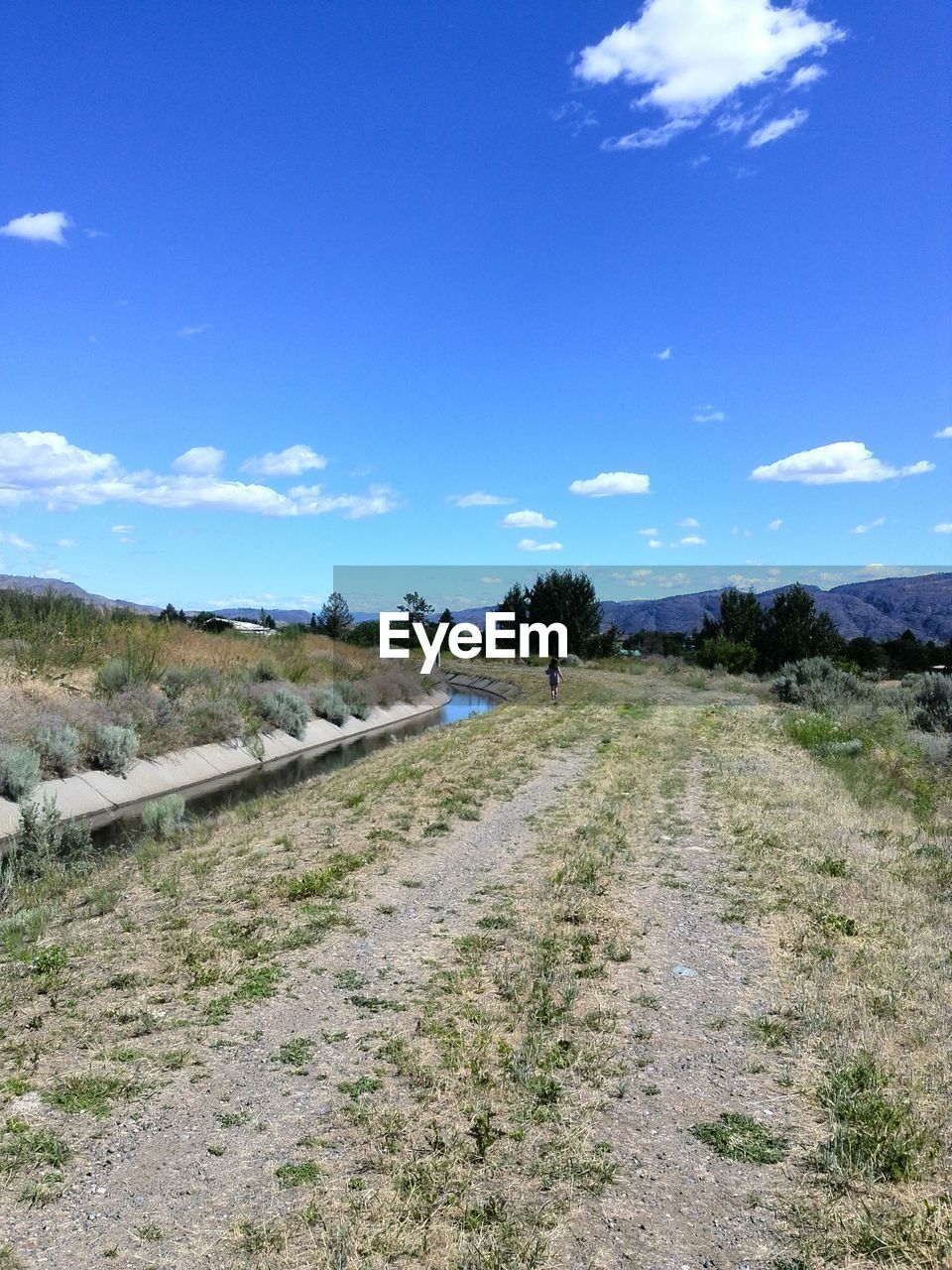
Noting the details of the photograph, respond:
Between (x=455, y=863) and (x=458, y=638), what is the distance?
5656cm

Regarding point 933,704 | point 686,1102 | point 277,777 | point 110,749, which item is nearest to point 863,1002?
point 686,1102

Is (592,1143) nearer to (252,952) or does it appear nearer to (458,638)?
(252,952)

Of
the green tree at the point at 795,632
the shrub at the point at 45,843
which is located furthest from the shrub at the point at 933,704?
the green tree at the point at 795,632

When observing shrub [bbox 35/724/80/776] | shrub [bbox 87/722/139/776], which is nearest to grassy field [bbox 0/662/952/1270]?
shrub [bbox 35/724/80/776]

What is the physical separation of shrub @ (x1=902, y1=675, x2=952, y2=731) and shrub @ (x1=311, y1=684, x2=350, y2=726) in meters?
18.4

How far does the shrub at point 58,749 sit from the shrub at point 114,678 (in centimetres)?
374

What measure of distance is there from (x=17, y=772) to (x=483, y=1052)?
12.3 m

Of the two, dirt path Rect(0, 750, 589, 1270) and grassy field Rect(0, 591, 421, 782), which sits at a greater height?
grassy field Rect(0, 591, 421, 782)

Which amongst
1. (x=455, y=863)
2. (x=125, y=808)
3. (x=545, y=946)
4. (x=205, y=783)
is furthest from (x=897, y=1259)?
(x=205, y=783)

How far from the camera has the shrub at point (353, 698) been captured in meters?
32.2

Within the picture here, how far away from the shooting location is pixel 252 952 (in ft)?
22.4

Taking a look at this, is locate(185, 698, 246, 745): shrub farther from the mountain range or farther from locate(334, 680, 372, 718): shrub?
the mountain range

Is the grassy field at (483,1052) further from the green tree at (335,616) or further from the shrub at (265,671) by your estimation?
the green tree at (335,616)

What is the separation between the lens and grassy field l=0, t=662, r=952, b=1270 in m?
3.73
